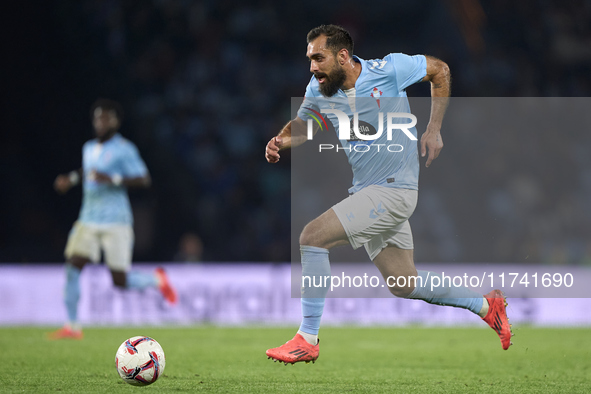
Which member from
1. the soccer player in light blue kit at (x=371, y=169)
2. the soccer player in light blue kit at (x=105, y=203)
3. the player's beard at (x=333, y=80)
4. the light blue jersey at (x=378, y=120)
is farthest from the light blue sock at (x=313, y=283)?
the soccer player in light blue kit at (x=105, y=203)

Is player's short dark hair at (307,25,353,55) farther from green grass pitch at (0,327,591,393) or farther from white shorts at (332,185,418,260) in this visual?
green grass pitch at (0,327,591,393)

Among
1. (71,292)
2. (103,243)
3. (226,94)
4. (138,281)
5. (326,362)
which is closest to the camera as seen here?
(326,362)

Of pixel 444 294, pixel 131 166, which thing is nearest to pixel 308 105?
pixel 444 294

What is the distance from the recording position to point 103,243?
9.02 meters

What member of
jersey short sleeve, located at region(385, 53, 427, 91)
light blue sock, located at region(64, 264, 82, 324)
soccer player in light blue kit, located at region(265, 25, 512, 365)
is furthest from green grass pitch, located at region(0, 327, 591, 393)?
jersey short sleeve, located at region(385, 53, 427, 91)

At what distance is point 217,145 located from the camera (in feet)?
47.9

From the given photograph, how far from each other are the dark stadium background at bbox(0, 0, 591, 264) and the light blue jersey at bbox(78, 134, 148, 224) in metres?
3.24

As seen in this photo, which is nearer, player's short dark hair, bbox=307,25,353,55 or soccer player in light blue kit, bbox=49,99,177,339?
player's short dark hair, bbox=307,25,353,55

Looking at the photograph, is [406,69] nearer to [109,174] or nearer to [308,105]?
[308,105]

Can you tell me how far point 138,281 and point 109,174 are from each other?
4.32 feet

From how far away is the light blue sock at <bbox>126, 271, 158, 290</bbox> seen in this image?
9.24 meters

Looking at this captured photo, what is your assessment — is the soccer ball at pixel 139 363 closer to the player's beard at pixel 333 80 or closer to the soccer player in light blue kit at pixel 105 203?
the player's beard at pixel 333 80

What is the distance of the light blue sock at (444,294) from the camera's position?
17.0 feet

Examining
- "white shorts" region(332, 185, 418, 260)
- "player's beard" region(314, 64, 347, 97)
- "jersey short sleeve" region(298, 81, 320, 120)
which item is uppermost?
"player's beard" region(314, 64, 347, 97)
